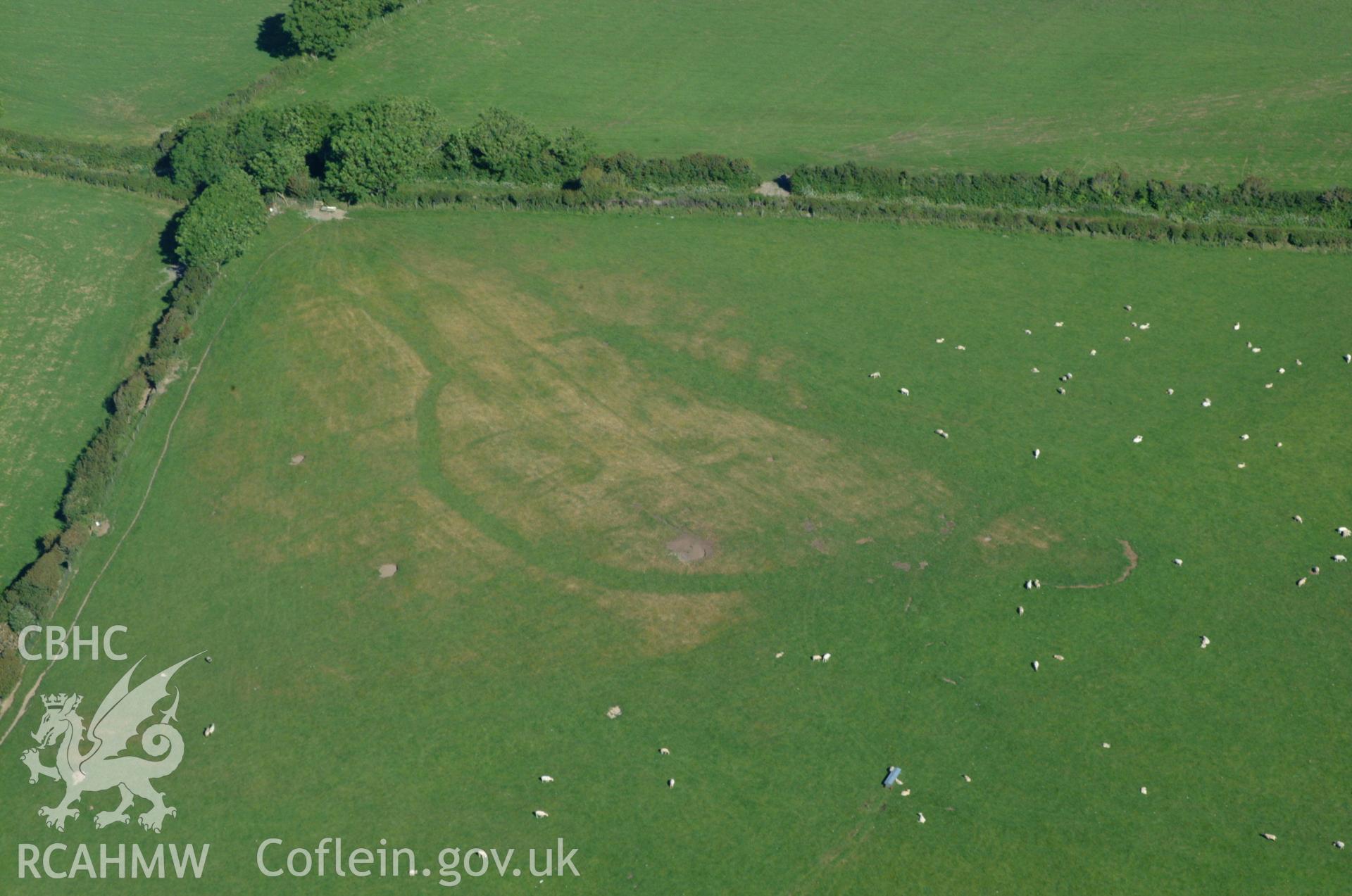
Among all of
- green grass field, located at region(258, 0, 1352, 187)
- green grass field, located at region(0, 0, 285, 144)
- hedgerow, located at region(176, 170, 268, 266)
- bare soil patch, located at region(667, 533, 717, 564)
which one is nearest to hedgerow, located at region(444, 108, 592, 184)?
green grass field, located at region(258, 0, 1352, 187)

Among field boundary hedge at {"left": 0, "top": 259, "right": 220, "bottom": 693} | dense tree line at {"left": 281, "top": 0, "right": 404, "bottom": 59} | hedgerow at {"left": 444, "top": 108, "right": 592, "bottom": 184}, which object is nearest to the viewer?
field boundary hedge at {"left": 0, "top": 259, "right": 220, "bottom": 693}

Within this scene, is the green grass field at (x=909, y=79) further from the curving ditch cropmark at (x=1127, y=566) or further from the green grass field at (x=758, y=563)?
the curving ditch cropmark at (x=1127, y=566)

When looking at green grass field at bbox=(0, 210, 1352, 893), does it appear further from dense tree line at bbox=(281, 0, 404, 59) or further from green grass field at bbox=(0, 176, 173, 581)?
dense tree line at bbox=(281, 0, 404, 59)

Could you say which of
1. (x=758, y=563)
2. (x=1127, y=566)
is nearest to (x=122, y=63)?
(x=758, y=563)

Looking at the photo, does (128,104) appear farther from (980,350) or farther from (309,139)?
(980,350)

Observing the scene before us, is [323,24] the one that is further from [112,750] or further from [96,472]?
[112,750]

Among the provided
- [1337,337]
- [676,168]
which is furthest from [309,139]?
[1337,337]

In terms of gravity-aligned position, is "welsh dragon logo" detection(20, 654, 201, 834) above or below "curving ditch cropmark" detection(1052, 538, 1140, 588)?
above
